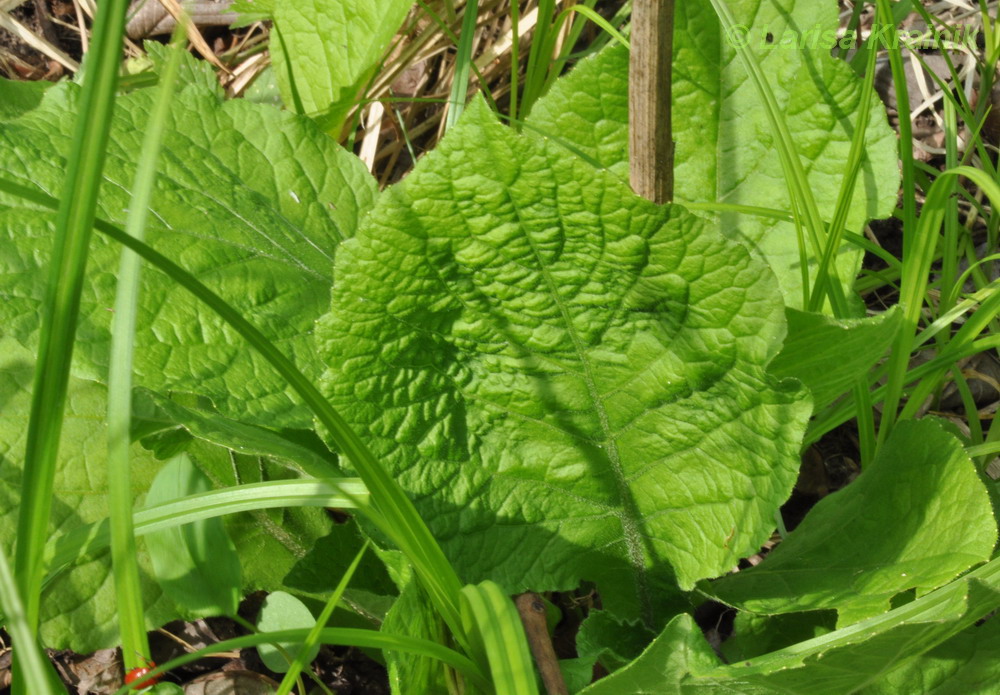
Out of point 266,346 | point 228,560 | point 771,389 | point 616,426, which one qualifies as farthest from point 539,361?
point 228,560

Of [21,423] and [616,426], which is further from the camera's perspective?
[21,423]

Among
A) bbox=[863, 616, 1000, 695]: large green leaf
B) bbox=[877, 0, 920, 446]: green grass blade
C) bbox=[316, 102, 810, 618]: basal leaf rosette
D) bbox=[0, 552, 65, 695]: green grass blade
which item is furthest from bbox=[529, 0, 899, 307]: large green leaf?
bbox=[0, 552, 65, 695]: green grass blade

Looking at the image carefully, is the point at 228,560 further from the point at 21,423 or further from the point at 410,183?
the point at 410,183

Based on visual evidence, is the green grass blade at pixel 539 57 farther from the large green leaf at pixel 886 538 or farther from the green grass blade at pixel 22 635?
the green grass blade at pixel 22 635

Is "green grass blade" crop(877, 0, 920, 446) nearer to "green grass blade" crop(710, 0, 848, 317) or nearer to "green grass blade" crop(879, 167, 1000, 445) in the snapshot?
"green grass blade" crop(879, 167, 1000, 445)

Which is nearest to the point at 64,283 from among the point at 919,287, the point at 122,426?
the point at 122,426

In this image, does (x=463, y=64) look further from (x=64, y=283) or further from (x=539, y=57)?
(x=64, y=283)

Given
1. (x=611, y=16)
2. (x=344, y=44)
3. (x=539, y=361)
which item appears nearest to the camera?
(x=539, y=361)

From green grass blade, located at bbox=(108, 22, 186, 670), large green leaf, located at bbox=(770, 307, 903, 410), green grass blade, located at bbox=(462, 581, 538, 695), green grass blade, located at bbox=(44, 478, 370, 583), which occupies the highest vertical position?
green grass blade, located at bbox=(108, 22, 186, 670)
